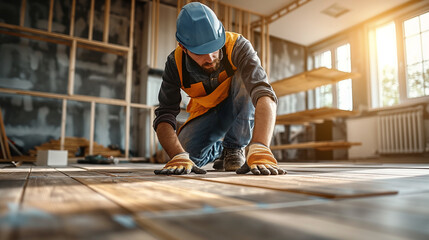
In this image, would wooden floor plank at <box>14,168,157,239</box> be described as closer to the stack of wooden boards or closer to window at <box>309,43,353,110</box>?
the stack of wooden boards

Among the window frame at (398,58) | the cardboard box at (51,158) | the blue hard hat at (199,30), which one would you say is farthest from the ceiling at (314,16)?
the blue hard hat at (199,30)

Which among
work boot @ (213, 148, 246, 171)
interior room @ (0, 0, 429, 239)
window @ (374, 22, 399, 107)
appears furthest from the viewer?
window @ (374, 22, 399, 107)

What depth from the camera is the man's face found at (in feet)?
5.14

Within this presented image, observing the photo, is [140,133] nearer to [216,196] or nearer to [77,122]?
[77,122]

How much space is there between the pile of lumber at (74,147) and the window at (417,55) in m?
5.13

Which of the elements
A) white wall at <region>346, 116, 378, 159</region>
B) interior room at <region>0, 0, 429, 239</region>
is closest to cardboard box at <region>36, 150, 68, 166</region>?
interior room at <region>0, 0, 429, 239</region>

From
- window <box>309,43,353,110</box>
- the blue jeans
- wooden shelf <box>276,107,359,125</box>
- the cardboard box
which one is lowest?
the cardboard box

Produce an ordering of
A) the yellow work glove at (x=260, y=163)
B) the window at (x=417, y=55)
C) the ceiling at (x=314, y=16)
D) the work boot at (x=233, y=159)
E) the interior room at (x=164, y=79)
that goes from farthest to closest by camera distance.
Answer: the ceiling at (x=314, y=16) < the window at (x=417, y=55) < the interior room at (x=164, y=79) < the work boot at (x=233, y=159) < the yellow work glove at (x=260, y=163)

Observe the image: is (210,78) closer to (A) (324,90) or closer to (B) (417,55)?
(B) (417,55)

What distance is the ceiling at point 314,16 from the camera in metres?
5.40

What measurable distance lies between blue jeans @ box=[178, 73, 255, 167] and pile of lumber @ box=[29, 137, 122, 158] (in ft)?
9.08

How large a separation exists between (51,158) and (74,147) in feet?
5.37

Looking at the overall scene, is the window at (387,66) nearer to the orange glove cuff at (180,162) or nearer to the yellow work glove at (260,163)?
the yellow work glove at (260,163)

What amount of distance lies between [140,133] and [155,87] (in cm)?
84
